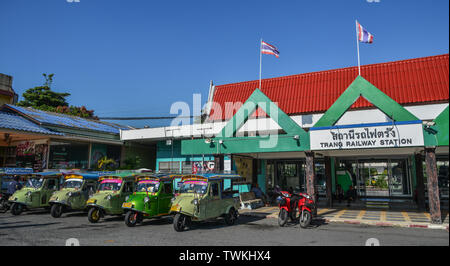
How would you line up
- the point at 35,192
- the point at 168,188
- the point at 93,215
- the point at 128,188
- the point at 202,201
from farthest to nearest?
the point at 35,192
the point at 128,188
the point at 168,188
the point at 93,215
the point at 202,201

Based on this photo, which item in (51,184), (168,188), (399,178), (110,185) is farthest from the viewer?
(399,178)

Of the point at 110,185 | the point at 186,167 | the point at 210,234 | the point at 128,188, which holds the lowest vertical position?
the point at 210,234

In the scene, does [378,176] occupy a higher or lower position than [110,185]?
higher

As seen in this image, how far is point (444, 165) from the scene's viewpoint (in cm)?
1919

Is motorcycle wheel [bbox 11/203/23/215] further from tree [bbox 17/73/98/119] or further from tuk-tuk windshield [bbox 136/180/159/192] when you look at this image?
tree [bbox 17/73/98/119]

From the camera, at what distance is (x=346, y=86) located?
21.7 m

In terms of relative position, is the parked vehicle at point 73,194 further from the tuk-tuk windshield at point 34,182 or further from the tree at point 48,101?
the tree at point 48,101

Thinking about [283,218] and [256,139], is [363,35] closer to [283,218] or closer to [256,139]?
[256,139]

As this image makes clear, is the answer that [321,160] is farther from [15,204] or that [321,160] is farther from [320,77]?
[15,204]

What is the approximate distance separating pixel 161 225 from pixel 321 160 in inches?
557

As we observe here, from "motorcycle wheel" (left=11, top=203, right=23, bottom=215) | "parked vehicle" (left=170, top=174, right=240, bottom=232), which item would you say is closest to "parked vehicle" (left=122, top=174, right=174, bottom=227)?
"parked vehicle" (left=170, top=174, right=240, bottom=232)

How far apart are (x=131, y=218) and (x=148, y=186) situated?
1.66 metres

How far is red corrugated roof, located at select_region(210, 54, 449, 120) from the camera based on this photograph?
19.0 meters

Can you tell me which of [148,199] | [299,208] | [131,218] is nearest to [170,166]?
[148,199]
